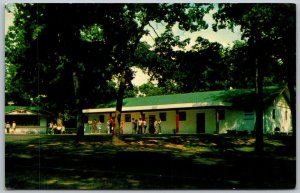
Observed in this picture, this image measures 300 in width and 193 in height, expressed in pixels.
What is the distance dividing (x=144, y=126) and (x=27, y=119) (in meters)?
3.43

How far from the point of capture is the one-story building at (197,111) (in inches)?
570

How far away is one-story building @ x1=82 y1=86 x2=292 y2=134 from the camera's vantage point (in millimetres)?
14470

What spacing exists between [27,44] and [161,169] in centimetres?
530

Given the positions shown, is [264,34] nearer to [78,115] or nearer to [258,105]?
[258,105]

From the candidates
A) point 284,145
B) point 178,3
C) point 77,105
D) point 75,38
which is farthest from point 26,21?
point 284,145

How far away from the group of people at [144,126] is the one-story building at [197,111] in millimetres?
121

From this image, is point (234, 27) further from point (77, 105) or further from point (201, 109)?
point (77, 105)

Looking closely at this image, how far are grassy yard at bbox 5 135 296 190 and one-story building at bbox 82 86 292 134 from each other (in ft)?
1.11

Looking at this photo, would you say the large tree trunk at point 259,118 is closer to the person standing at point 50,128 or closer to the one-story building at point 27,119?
the person standing at point 50,128

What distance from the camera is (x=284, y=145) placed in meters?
13.9

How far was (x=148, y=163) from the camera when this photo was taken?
46.2 ft

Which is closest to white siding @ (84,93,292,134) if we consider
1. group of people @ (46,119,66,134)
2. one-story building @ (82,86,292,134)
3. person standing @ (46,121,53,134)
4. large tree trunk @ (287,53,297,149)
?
one-story building @ (82,86,292,134)

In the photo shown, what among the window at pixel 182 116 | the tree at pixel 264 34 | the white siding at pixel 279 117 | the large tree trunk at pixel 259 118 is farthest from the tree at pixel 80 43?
the white siding at pixel 279 117

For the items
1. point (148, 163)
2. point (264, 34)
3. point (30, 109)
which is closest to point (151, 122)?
point (148, 163)
